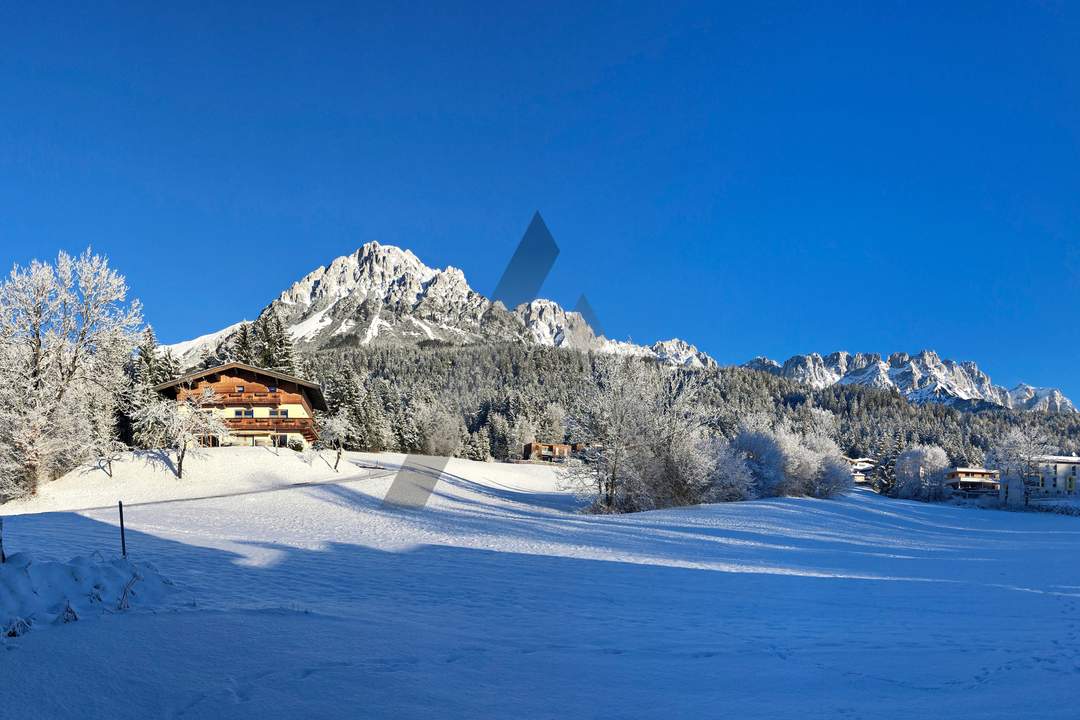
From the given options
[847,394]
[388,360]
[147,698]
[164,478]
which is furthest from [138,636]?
[847,394]

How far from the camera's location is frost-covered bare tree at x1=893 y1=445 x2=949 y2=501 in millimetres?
86906

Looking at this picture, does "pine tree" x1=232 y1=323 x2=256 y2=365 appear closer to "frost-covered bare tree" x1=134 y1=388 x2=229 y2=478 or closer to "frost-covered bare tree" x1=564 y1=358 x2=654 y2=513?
"frost-covered bare tree" x1=134 y1=388 x2=229 y2=478

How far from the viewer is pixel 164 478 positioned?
117ft

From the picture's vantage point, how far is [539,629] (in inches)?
320

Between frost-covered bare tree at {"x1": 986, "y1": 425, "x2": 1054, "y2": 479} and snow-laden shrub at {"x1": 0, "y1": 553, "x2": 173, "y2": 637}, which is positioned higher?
frost-covered bare tree at {"x1": 986, "y1": 425, "x2": 1054, "y2": 479}

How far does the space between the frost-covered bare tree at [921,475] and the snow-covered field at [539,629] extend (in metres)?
75.7

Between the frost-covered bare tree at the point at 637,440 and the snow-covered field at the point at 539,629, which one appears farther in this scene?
the frost-covered bare tree at the point at 637,440

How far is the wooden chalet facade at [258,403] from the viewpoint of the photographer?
167ft

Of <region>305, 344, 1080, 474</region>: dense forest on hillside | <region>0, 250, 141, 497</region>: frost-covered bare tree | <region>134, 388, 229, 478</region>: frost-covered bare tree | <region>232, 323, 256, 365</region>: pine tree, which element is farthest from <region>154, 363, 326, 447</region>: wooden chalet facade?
<region>305, 344, 1080, 474</region>: dense forest on hillside

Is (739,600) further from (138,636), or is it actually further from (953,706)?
(138,636)

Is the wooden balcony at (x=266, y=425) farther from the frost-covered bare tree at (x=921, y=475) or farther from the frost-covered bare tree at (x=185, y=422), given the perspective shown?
the frost-covered bare tree at (x=921, y=475)

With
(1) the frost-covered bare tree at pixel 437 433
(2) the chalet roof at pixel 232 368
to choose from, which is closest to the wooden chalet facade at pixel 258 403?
(2) the chalet roof at pixel 232 368

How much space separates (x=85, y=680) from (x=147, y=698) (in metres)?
0.71

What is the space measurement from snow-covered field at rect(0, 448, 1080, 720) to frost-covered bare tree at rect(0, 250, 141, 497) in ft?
31.0
